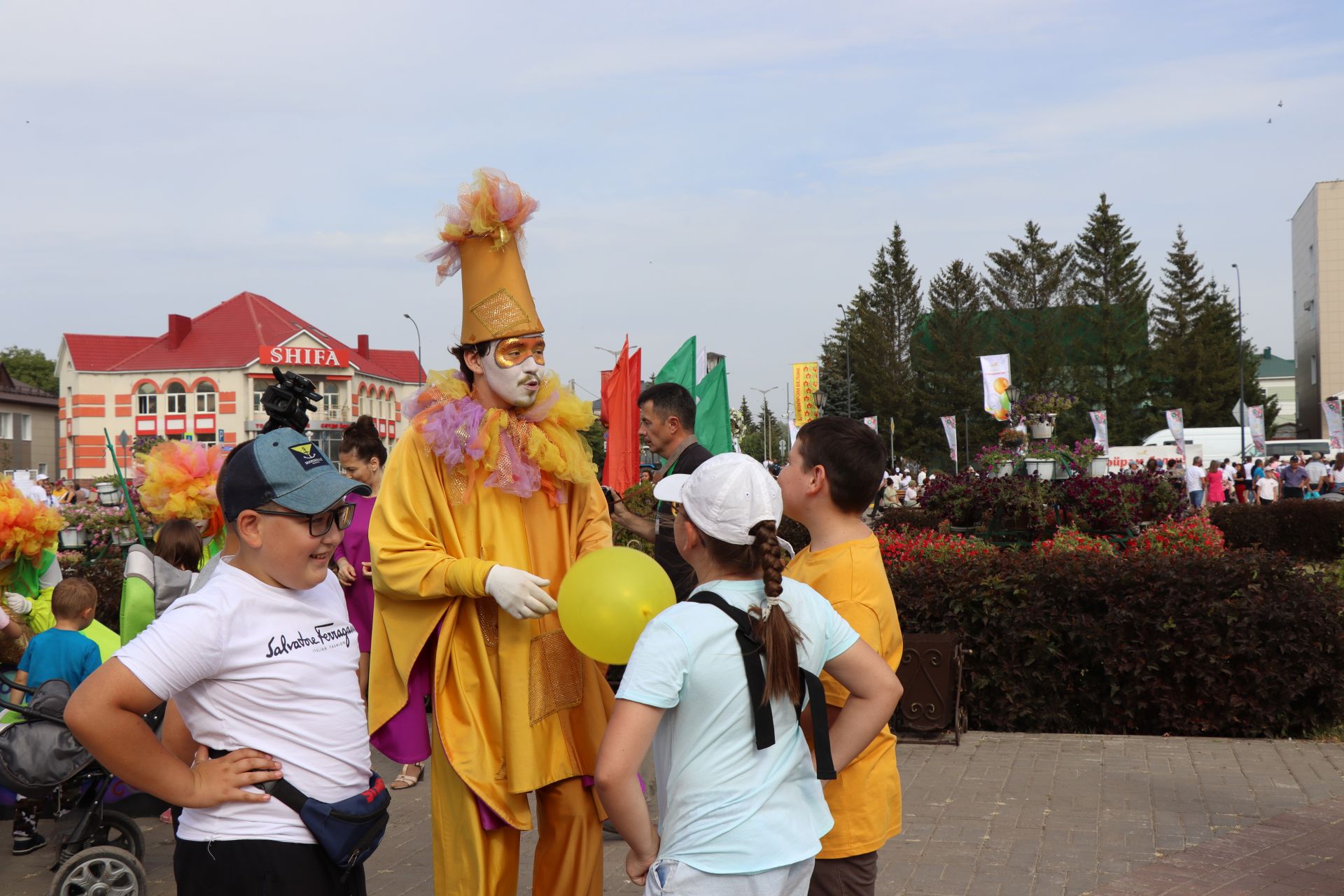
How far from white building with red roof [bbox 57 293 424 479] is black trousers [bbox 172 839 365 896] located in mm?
68128

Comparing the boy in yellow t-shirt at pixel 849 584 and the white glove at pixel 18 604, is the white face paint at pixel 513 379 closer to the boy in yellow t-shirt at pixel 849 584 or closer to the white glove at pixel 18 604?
the boy in yellow t-shirt at pixel 849 584

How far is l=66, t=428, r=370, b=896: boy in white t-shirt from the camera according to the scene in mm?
2256

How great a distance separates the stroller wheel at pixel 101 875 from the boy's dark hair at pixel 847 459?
3368 millimetres

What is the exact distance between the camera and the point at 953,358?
6431 centimetres

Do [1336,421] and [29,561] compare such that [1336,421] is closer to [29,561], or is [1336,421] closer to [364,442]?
[364,442]

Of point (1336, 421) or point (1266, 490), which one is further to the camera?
point (1336, 421)

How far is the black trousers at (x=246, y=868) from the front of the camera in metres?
2.39

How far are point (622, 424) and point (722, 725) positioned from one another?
801 centimetres

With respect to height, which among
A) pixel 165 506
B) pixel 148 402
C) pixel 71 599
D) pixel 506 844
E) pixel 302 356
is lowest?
pixel 506 844

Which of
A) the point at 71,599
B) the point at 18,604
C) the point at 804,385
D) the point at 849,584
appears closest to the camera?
the point at 849,584

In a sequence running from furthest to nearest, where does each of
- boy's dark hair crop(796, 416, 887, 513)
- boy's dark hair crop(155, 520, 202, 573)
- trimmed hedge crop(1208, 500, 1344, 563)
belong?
trimmed hedge crop(1208, 500, 1344, 563) < boy's dark hair crop(155, 520, 202, 573) < boy's dark hair crop(796, 416, 887, 513)

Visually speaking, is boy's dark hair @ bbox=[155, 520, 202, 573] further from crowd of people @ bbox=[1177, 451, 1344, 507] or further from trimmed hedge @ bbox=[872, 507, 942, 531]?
crowd of people @ bbox=[1177, 451, 1344, 507]

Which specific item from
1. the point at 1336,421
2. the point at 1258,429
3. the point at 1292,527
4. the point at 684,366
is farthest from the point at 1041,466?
the point at 1258,429

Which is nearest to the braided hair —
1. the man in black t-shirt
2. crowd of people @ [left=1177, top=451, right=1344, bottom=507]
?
the man in black t-shirt
